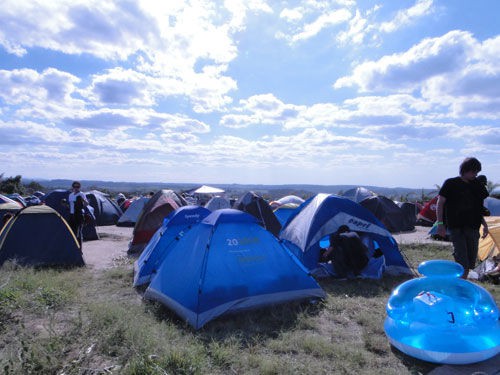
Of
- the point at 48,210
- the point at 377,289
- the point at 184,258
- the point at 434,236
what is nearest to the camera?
Answer: the point at 184,258

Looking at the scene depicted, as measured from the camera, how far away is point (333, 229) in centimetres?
727

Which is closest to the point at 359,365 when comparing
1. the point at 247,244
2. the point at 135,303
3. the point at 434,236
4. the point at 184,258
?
the point at 247,244

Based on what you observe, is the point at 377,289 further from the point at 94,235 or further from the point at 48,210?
the point at 94,235

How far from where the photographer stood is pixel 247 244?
5414 millimetres

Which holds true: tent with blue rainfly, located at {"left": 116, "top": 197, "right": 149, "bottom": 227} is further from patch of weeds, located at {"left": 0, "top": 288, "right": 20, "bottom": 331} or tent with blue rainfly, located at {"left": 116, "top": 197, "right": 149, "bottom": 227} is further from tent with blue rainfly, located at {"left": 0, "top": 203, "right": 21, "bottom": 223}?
patch of weeds, located at {"left": 0, "top": 288, "right": 20, "bottom": 331}

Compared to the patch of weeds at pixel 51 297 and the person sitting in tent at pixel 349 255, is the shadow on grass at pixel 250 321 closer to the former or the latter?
the patch of weeds at pixel 51 297

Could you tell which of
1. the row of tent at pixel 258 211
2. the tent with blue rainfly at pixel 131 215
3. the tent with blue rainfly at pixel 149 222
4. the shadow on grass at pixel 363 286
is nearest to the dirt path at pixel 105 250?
the tent with blue rainfly at pixel 149 222

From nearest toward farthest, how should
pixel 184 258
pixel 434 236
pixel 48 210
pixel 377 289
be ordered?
pixel 184 258
pixel 377 289
pixel 48 210
pixel 434 236

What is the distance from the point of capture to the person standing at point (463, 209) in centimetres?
507

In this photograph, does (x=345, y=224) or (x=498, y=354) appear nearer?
(x=498, y=354)

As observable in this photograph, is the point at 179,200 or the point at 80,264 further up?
the point at 179,200

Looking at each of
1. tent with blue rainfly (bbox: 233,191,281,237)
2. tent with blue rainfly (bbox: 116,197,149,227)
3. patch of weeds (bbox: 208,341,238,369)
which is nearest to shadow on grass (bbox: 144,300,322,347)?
patch of weeds (bbox: 208,341,238,369)

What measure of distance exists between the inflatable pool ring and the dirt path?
664 centimetres

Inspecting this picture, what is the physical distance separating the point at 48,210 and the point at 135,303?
400 cm
